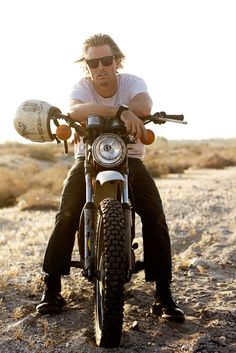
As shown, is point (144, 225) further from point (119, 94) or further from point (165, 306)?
point (119, 94)

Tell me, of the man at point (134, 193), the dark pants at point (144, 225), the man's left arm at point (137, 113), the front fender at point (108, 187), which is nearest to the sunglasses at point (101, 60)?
the man at point (134, 193)

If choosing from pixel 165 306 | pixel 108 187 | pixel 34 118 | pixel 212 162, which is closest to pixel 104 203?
pixel 108 187

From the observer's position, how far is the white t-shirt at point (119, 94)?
4867 mm

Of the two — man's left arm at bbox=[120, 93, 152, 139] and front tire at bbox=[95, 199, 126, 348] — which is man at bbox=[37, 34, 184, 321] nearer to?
man's left arm at bbox=[120, 93, 152, 139]

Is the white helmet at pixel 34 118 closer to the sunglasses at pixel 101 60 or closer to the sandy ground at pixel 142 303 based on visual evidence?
the sunglasses at pixel 101 60

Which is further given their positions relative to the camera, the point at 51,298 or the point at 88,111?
the point at 51,298

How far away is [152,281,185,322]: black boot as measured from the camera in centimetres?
464

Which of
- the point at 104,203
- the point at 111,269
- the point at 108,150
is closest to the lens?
the point at 111,269

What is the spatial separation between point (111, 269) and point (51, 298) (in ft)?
4.42

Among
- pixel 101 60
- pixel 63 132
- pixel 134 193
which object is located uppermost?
pixel 101 60

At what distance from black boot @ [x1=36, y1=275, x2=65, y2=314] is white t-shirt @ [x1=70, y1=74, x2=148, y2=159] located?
101cm

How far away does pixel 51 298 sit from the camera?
4969 mm

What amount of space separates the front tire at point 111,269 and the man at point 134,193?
2.54ft

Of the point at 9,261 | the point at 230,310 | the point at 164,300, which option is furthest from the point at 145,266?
the point at 9,261
